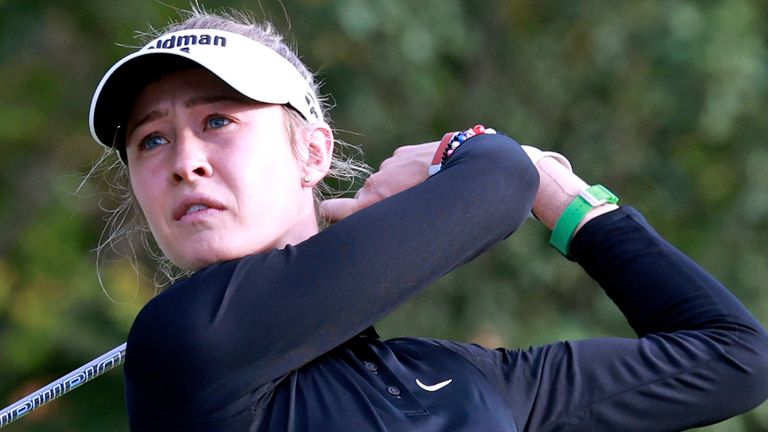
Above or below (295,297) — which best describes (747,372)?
below

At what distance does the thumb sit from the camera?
2477 mm

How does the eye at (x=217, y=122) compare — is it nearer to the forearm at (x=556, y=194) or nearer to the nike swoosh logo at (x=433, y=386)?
the nike swoosh logo at (x=433, y=386)

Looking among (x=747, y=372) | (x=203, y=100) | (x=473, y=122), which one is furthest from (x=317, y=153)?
(x=473, y=122)

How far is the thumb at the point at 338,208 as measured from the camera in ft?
8.13

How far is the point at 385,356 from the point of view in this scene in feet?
6.95

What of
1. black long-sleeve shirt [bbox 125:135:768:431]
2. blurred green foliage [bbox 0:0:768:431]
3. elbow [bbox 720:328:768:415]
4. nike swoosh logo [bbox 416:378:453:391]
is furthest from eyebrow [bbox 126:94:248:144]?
blurred green foliage [bbox 0:0:768:431]

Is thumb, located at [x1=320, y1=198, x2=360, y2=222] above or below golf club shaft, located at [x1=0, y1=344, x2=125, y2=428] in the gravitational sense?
above

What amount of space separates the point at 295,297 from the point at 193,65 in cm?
43

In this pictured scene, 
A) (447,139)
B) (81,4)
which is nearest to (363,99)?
(81,4)

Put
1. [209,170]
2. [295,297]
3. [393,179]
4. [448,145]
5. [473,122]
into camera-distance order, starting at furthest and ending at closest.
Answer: [473,122], [393,179], [448,145], [209,170], [295,297]

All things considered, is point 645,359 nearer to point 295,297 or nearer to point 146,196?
point 295,297

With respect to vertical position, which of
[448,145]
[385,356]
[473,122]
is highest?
[473,122]

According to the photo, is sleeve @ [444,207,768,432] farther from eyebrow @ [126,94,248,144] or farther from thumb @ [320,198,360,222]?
eyebrow @ [126,94,248,144]

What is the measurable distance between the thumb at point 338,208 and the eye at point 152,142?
410 millimetres
